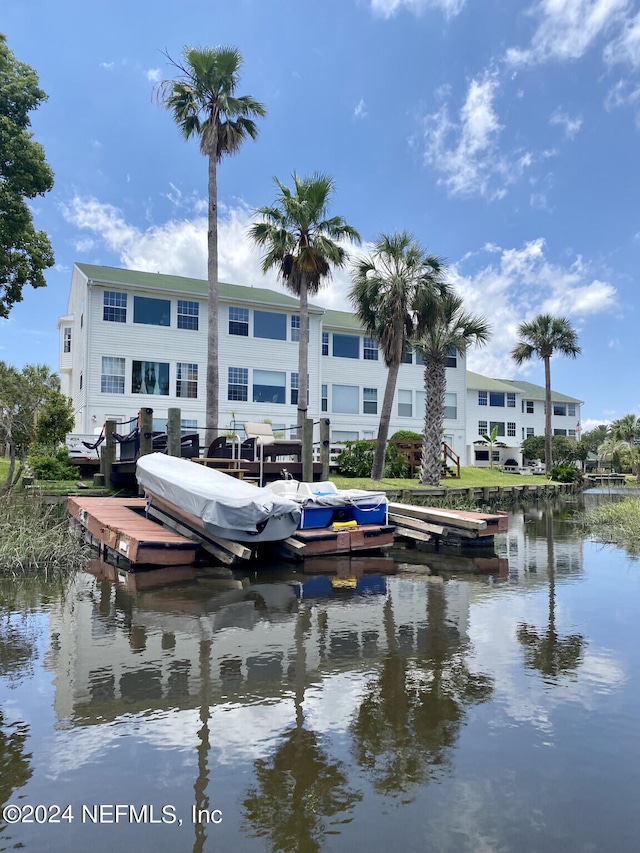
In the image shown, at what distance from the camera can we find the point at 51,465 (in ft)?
57.9

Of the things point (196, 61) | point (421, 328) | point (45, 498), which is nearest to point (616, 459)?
point (421, 328)

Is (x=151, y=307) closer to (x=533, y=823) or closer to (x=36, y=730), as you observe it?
(x=36, y=730)

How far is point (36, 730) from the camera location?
4.36 m

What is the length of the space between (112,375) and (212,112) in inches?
461

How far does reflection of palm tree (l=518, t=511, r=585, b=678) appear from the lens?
5.78m

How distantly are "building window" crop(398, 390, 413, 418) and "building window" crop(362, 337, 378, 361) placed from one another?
8.56ft

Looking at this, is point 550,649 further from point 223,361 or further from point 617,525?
point 223,361

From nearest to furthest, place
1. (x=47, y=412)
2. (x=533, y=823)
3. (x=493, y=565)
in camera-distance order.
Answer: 1. (x=533, y=823)
2. (x=493, y=565)
3. (x=47, y=412)

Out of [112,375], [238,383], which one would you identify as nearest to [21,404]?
[112,375]

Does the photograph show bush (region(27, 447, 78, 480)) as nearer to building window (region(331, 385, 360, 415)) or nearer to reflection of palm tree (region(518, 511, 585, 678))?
reflection of palm tree (region(518, 511, 585, 678))

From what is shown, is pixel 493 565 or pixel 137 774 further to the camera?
pixel 493 565

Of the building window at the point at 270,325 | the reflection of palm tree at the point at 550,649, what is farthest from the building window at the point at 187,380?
the reflection of palm tree at the point at 550,649

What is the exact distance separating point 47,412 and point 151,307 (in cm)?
1225

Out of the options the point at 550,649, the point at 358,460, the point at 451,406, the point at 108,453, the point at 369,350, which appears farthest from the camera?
the point at 451,406
